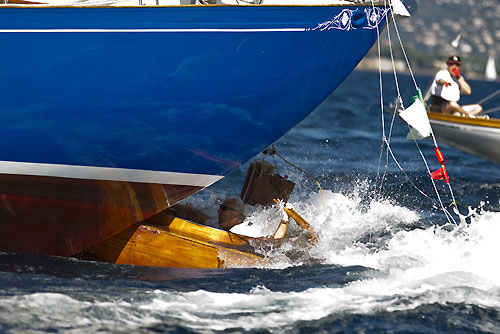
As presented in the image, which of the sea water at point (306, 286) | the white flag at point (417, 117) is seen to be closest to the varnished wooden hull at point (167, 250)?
the sea water at point (306, 286)

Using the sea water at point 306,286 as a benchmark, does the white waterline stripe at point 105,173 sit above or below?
above

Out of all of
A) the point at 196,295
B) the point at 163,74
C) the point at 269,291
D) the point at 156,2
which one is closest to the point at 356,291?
the point at 269,291

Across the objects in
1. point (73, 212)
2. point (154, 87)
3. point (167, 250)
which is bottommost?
point (167, 250)

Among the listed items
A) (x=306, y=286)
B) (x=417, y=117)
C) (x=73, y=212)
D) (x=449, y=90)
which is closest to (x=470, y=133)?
(x=449, y=90)

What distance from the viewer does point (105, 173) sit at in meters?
5.91

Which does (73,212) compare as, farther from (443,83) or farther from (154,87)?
(443,83)

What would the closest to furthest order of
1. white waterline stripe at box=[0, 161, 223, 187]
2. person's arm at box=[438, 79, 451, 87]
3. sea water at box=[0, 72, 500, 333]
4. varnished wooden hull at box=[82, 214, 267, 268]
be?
sea water at box=[0, 72, 500, 333]
white waterline stripe at box=[0, 161, 223, 187]
varnished wooden hull at box=[82, 214, 267, 268]
person's arm at box=[438, 79, 451, 87]

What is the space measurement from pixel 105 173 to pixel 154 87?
0.83 metres

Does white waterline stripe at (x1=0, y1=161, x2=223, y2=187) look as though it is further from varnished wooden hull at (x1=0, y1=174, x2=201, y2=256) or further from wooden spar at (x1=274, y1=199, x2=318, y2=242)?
wooden spar at (x1=274, y1=199, x2=318, y2=242)

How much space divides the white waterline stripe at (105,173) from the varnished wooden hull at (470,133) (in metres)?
5.36

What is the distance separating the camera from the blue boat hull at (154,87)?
5.49 metres

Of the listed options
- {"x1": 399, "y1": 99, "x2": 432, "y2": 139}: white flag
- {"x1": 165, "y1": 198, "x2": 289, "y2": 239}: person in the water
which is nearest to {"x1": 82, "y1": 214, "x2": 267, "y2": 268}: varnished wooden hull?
{"x1": 165, "y1": 198, "x2": 289, "y2": 239}: person in the water

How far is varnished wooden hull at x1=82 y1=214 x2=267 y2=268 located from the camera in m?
6.00

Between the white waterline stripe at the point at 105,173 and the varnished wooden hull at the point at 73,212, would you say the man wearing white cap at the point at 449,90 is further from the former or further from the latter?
the varnished wooden hull at the point at 73,212
